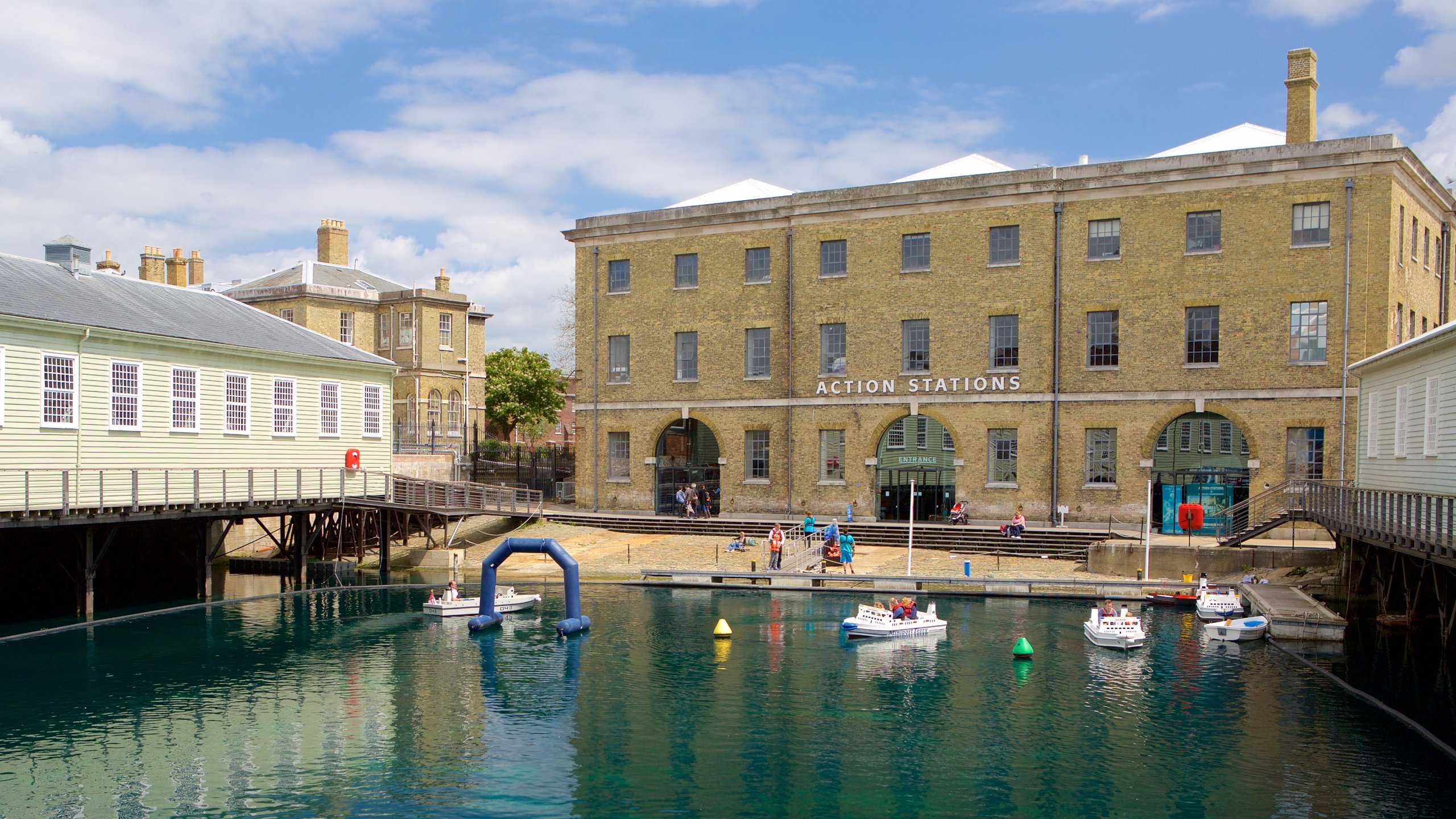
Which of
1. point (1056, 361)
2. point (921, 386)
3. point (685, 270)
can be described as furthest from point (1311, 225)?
point (685, 270)

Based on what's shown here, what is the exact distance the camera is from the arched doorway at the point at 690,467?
2039 inches

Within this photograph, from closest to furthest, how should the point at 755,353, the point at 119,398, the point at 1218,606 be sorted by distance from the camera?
the point at 1218,606 < the point at 119,398 < the point at 755,353

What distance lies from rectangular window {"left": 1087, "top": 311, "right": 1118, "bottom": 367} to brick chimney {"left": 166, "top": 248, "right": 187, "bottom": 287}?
2020 inches

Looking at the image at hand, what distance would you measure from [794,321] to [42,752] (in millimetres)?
33698

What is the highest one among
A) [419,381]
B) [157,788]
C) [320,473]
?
[419,381]

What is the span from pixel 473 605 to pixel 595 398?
1946 cm

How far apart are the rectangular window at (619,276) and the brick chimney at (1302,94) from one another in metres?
27.3

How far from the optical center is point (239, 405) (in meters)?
37.6

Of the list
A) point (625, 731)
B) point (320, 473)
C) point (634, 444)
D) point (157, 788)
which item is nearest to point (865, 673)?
point (625, 731)

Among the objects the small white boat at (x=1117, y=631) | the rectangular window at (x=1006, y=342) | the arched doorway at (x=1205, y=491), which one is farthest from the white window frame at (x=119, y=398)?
the arched doorway at (x=1205, y=491)

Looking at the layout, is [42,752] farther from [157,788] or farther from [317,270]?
[317,270]

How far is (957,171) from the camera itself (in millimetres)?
48531

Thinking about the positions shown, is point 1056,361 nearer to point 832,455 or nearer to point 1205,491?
point 1205,491

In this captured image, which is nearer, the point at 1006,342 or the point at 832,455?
the point at 1006,342
